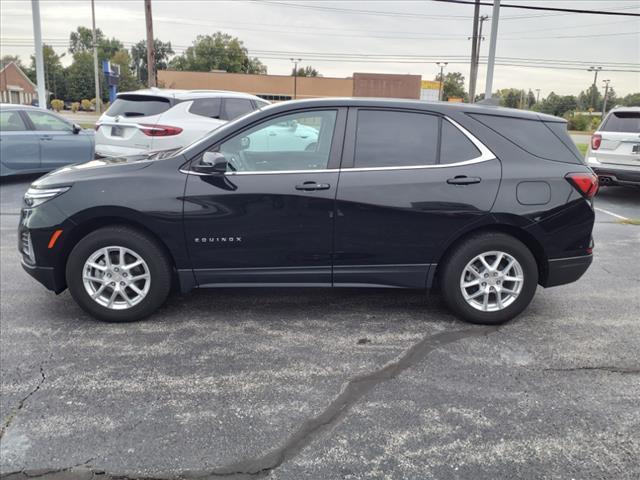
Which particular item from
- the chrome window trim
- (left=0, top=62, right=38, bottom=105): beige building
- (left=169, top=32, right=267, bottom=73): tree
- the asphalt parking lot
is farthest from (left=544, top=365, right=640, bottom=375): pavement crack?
(left=169, top=32, right=267, bottom=73): tree

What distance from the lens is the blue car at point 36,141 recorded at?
34.4ft

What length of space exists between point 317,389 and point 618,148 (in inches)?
370

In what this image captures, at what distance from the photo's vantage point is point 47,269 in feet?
13.9

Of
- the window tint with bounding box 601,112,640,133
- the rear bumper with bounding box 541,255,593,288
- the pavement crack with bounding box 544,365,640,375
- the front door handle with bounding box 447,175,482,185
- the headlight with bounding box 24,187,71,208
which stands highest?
the window tint with bounding box 601,112,640,133

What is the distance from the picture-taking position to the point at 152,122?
30.0ft

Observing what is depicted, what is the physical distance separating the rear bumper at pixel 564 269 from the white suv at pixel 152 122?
6219 millimetres

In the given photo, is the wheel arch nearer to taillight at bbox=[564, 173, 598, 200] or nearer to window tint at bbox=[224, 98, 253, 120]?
taillight at bbox=[564, 173, 598, 200]

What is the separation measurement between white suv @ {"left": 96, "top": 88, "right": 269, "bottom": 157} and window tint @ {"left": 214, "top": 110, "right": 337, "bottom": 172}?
16.3ft

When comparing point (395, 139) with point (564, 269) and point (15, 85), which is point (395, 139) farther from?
point (15, 85)

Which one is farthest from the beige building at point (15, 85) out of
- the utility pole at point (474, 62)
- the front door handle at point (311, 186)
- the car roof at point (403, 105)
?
the front door handle at point (311, 186)

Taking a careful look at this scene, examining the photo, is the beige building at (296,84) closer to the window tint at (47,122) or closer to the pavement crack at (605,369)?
the window tint at (47,122)

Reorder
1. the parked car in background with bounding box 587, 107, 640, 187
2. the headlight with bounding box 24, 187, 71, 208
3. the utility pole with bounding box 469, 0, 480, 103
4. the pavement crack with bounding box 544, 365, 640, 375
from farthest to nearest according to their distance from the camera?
the utility pole with bounding box 469, 0, 480, 103
the parked car in background with bounding box 587, 107, 640, 187
the headlight with bounding box 24, 187, 71, 208
the pavement crack with bounding box 544, 365, 640, 375

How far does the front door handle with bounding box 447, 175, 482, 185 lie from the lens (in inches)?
166

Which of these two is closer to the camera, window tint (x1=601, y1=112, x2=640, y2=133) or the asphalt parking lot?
the asphalt parking lot
